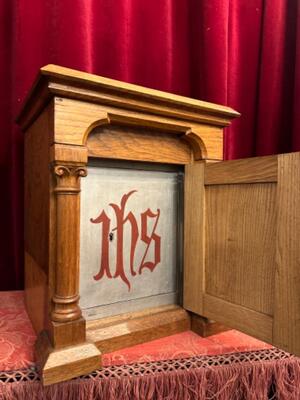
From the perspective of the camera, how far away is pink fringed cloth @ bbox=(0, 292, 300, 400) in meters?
0.55

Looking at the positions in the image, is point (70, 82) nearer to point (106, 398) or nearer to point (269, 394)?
point (106, 398)

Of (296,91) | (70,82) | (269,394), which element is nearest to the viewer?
(70,82)

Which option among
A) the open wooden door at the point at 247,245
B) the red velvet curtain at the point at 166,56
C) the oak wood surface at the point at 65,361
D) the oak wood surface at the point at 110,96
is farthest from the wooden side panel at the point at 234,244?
the red velvet curtain at the point at 166,56

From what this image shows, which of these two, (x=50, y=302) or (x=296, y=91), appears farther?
(x=296, y=91)

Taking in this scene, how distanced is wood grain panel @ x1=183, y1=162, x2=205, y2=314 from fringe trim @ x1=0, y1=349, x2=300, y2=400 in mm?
136

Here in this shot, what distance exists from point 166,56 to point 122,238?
70 cm

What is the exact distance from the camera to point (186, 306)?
75 centimetres

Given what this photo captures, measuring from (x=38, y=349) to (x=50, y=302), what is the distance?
0.09 metres

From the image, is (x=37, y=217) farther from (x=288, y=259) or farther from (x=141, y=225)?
(x=288, y=259)

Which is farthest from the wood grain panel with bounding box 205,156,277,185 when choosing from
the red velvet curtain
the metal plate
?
the red velvet curtain

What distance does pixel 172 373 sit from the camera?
585 mm

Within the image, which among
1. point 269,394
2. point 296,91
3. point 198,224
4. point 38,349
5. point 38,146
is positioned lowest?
point 269,394

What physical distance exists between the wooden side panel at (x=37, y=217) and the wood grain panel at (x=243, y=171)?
35 cm

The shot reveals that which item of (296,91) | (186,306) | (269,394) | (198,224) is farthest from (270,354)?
(296,91)
